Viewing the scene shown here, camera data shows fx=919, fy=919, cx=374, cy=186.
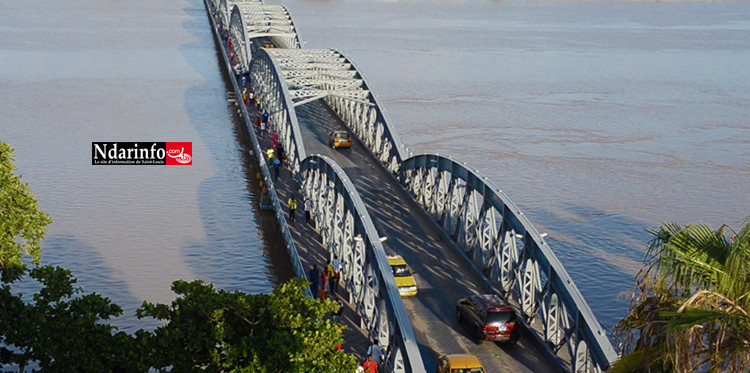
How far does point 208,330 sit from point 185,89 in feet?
271

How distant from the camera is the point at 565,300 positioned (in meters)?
29.5

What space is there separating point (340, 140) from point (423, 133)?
63.6ft

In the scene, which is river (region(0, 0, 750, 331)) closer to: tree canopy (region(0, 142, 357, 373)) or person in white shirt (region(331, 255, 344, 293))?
person in white shirt (region(331, 255, 344, 293))

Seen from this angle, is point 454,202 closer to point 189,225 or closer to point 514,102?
point 189,225

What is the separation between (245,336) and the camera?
68.3 feet

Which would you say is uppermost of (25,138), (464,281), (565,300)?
(565,300)

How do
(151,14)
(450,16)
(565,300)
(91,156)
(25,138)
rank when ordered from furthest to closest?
(450,16), (151,14), (25,138), (91,156), (565,300)

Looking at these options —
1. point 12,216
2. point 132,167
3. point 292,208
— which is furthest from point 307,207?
point 132,167

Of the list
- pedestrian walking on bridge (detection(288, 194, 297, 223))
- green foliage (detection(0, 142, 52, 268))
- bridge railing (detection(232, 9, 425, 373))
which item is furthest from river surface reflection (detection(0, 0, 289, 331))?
green foliage (detection(0, 142, 52, 268))

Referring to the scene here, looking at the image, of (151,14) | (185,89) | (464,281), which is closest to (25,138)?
(185,89)

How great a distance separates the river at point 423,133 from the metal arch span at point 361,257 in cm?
481

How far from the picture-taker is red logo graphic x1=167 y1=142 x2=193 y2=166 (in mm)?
69750

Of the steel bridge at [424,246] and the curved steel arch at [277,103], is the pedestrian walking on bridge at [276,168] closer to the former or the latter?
the steel bridge at [424,246]

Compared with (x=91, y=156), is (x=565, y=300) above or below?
above
